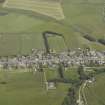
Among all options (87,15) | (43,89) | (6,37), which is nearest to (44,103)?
(43,89)

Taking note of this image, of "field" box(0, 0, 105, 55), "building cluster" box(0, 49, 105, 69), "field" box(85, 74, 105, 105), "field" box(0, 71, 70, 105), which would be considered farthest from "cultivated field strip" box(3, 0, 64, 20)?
"field" box(85, 74, 105, 105)

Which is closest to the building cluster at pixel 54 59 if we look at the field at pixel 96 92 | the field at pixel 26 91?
the field at pixel 26 91

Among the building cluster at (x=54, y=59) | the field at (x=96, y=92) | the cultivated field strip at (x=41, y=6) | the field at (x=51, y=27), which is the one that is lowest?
the field at (x=96, y=92)

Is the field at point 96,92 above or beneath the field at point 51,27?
beneath

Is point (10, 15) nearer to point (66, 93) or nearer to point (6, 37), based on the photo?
point (6, 37)

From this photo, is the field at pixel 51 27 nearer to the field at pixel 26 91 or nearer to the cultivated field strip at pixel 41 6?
the cultivated field strip at pixel 41 6

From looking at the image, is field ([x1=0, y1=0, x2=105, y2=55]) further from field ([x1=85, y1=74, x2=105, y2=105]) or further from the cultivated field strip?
field ([x1=85, y1=74, x2=105, y2=105])
